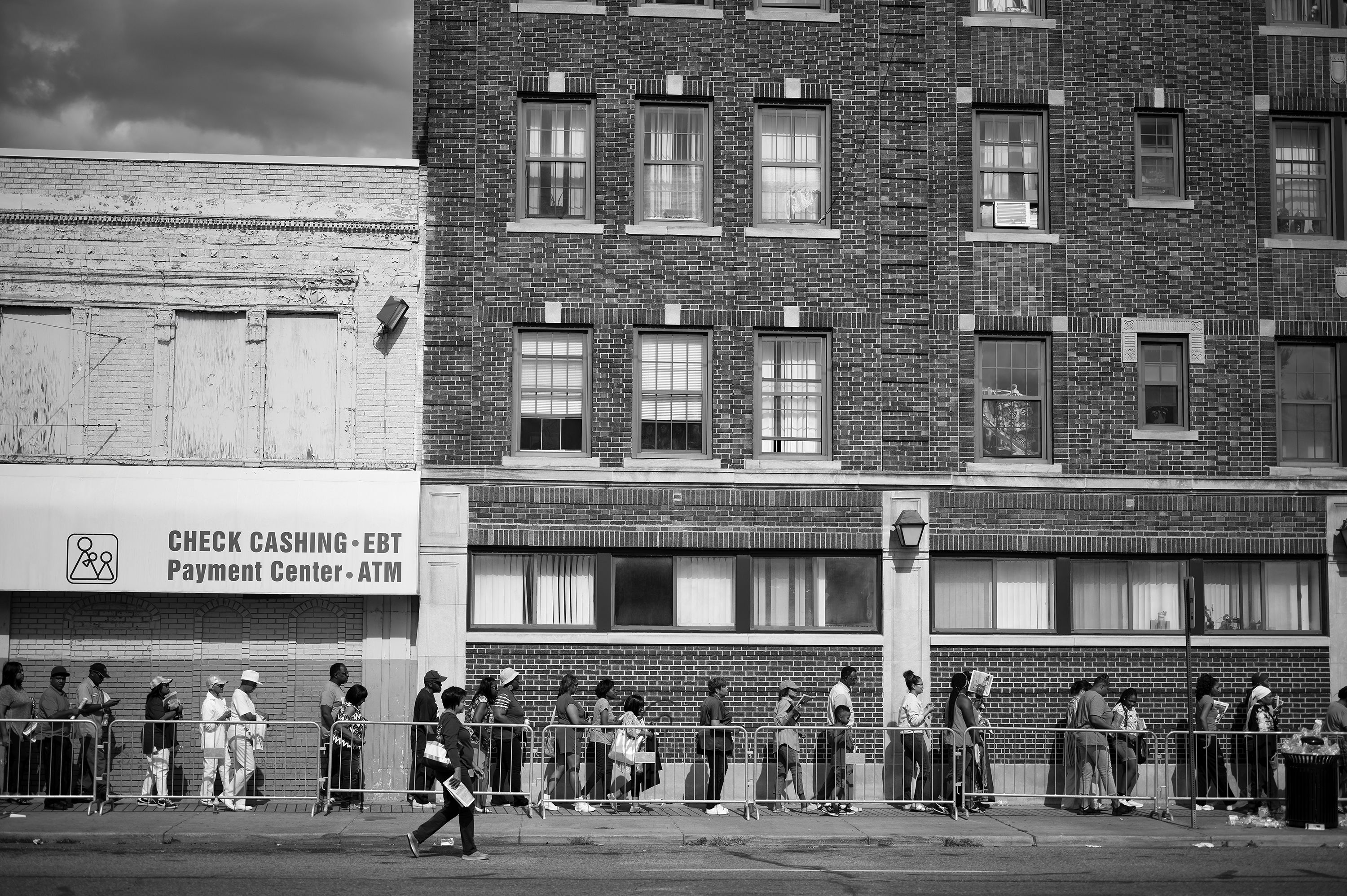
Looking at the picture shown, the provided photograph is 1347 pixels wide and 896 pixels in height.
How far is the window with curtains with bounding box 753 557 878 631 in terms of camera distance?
21094mm

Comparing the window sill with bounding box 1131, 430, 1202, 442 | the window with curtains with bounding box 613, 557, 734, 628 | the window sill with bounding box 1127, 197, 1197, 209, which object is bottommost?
the window with curtains with bounding box 613, 557, 734, 628

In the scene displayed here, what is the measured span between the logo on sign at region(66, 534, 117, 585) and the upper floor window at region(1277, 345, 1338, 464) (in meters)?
17.4

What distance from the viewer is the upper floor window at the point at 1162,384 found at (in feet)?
70.9

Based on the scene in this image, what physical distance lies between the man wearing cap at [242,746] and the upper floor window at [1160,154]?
15117 mm

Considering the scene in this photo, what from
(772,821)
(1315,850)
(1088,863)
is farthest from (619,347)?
(1315,850)

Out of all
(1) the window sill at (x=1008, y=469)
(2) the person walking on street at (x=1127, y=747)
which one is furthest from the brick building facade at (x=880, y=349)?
(2) the person walking on street at (x=1127, y=747)

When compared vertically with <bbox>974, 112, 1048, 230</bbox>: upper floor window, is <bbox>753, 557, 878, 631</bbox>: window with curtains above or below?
below

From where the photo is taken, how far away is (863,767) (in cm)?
2025

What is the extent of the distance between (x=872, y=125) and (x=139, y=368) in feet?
37.6

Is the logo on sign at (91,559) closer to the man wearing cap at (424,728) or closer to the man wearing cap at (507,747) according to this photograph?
the man wearing cap at (424,728)

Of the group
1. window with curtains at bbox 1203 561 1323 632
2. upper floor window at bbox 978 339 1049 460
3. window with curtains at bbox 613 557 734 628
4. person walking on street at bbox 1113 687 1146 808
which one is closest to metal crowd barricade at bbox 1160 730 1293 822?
person walking on street at bbox 1113 687 1146 808

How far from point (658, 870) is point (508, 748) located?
15.9 feet

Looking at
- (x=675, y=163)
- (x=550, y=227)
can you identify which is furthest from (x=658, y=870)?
(x=675, y=163)

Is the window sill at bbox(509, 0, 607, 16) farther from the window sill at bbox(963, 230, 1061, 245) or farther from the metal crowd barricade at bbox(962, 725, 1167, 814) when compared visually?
the metal crowd barricade at bbox(962, 725, 1167, 814)
